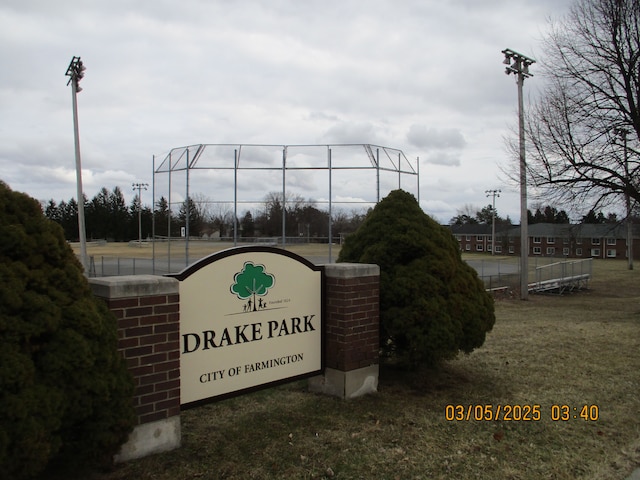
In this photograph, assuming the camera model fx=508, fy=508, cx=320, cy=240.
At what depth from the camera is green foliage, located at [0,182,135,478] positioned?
8.76 feet

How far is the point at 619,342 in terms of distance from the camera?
873 centimetres

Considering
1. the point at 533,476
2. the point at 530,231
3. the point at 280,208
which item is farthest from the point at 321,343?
the point at 530,231

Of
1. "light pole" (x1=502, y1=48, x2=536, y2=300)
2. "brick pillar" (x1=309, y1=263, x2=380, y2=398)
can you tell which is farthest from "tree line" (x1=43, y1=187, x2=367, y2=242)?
"brick pillar" (x1=309, y1=263, x2=380, y2=398)

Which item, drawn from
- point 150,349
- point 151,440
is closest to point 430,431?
point 151,440

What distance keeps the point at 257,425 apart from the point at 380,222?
9.44ft

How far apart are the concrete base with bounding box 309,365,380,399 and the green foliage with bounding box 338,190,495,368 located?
51 centimetres

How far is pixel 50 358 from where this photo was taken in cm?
289

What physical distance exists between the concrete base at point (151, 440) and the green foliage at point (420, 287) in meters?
2.59

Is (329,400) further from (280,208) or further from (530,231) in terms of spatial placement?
(530,231)

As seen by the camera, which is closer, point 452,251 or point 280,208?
point 452,251

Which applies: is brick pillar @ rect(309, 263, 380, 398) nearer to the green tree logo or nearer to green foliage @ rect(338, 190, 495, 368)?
green foliage @ rect(338, 190, 495, 368)
